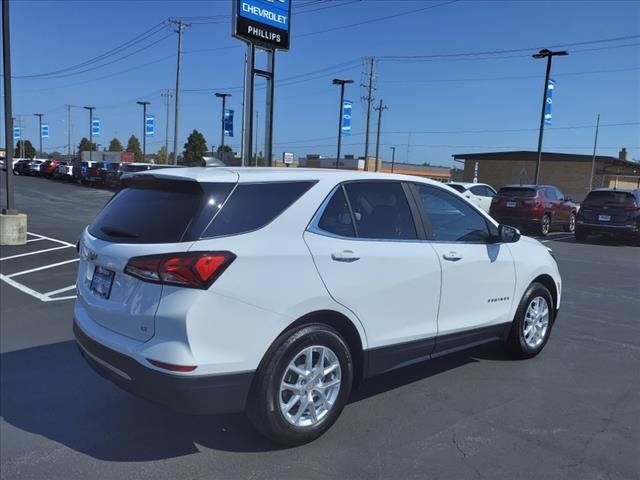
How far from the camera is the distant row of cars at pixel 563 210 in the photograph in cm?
1588

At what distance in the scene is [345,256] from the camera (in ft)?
11.5

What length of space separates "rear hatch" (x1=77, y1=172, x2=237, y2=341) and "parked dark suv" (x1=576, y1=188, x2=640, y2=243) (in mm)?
15465

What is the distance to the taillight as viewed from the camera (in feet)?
9.62

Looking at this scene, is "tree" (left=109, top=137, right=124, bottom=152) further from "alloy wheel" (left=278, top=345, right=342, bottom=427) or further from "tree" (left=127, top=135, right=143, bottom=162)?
"alloy wheel" (left=278, top=345, right=342, bottom=427)

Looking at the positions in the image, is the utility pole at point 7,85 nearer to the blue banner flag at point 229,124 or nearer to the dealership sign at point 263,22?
the dealership sign at point 263,22

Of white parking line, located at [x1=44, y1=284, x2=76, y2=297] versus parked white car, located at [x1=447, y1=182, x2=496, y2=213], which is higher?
parked white car, located at [x1=447, y1=182, x2=496, y2=213]

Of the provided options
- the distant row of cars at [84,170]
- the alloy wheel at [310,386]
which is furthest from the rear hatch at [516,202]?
the distant row of cars at [84,170]

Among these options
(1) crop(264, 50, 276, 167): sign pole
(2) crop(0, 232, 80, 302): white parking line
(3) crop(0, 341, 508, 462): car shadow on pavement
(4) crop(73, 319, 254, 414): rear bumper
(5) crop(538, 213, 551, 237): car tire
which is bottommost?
(2) crop(0, 232, 80, 302): white parking line

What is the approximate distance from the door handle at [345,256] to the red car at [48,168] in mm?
47477

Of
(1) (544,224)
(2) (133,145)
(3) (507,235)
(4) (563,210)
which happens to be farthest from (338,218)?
(2) (133,145)

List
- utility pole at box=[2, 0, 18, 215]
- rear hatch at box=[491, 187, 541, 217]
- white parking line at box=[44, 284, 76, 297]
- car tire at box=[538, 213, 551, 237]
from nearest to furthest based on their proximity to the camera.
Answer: white parking line at box=[44, 284, 76, 297] < utility pole at box=[2, 0, 18, 215] < rear hatch at box=[491, 187, 541, 217] < car tire at box=[538, 213, 551, 237]

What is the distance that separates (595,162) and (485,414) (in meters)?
48.1

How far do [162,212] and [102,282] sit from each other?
610 millimetres

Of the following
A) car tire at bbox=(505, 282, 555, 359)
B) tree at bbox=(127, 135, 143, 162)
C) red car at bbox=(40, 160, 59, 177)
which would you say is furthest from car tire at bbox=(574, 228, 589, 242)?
tree at bbox=(127, 135, 143, 162)
